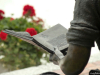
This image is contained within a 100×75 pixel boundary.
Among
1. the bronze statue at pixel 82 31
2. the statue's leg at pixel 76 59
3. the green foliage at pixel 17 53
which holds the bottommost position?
the green foliage at pixel 17 53

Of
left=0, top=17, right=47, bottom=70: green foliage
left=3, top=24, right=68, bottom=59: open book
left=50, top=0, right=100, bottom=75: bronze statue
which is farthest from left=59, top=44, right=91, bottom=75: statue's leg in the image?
left=0, top=17, right=47, bottom=70: green foliage

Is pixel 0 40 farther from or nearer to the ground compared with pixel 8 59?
farther from the ground

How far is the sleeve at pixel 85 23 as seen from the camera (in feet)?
2.93

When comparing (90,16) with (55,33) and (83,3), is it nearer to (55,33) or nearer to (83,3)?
(83,3)

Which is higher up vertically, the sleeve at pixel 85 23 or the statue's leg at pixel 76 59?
the sleeve at pixel 85 23

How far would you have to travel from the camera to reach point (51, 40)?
132 cm

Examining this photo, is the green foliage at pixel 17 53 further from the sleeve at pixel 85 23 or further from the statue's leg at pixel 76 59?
the sleeve at pixel 85 23

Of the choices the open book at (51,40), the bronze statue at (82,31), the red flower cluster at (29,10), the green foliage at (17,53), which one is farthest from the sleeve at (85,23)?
the red flower cluster at (29,10)

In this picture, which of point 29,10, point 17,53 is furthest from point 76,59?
point 29,10

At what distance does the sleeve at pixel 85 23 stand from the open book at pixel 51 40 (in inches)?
9.4

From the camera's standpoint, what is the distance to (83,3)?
90cm

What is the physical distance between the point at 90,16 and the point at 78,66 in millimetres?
293

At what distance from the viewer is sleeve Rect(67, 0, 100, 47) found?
0.89 meters

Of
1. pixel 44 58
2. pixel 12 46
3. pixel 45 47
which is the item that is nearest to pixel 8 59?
pixel 12 46
